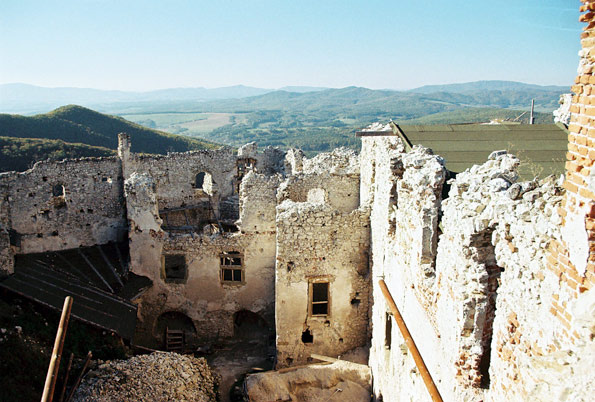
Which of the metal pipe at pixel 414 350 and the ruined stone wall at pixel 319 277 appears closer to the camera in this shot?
the metal pipe at pixel 414 350

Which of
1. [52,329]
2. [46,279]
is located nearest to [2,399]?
[52,329]

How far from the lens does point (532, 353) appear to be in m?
4.61

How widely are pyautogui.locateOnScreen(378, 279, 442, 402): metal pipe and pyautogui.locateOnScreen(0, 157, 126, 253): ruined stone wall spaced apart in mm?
11033

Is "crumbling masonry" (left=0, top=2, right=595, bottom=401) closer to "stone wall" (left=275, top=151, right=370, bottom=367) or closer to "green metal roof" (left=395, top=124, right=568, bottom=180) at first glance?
"stone wall" (left=275, top=151, right=370, bottom=367)

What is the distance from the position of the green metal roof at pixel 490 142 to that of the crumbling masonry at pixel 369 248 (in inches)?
36.6

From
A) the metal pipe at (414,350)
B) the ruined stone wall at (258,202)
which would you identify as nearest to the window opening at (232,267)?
the ruined stone wall at (258,202)

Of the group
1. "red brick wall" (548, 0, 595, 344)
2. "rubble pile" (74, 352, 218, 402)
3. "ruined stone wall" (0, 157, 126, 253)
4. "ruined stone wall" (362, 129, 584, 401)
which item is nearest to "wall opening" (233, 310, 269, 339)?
"rubble pile" (74, 352, 218, 402)

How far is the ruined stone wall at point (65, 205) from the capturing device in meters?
16.0

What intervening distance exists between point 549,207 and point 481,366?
2.42 metres

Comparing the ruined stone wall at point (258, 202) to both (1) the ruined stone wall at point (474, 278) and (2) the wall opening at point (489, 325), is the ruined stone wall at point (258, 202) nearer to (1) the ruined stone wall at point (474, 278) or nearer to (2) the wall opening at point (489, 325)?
(1) the ruined stone wall at point (474, 278)

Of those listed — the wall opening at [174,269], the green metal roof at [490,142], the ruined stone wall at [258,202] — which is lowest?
the wall opening at [174,269]

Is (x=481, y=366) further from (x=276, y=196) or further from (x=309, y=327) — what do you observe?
(x=276, y=196)

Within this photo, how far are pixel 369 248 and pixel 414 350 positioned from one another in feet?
16.3

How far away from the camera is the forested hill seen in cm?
3428
